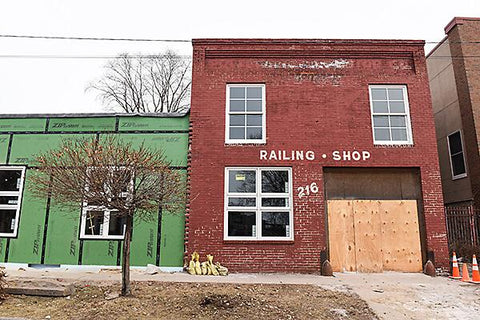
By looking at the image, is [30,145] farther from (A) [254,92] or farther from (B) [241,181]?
(A) [254,92]

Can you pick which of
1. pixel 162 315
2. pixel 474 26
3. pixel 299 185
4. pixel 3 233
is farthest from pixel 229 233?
pixel 474 26

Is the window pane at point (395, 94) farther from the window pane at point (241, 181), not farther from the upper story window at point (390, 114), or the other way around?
the window pane at point (241, 181)

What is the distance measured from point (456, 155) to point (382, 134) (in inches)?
280

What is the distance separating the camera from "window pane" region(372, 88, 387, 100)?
12305 mm

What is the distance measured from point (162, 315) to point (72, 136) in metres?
7.77

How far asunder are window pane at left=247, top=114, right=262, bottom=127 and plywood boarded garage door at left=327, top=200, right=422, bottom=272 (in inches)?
134

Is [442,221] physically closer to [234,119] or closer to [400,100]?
[400,100]

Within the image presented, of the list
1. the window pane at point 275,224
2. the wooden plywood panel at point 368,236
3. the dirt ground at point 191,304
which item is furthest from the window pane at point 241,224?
the wooden plywood panel at point 368,236

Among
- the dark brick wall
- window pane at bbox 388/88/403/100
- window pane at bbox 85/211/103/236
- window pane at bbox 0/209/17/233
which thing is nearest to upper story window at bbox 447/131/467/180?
the dark brick wall

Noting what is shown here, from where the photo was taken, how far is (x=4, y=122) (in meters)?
12.3

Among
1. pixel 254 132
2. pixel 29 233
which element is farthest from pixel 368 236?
pixel 29 233

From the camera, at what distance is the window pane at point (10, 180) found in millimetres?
11891

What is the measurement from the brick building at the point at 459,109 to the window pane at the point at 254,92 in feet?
30.9

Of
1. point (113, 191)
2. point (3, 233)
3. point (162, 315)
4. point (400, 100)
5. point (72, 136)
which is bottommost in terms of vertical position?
point (162, 315)
